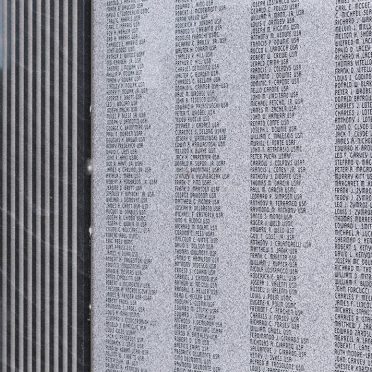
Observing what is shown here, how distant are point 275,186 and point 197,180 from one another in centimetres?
45

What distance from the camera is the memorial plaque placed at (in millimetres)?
3111

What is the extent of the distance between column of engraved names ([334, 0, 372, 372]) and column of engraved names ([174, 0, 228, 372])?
0.61 m

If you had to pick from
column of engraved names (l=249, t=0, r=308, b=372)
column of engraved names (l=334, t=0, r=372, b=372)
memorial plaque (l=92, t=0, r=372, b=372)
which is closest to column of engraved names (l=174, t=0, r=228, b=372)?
memorial plaque (l=92, t=0, r=372, b=372)

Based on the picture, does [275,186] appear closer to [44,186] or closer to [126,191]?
[126,191]

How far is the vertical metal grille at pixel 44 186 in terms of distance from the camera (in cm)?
400

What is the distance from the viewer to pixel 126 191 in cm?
382

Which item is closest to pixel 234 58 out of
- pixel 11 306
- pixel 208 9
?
pixel 208 9

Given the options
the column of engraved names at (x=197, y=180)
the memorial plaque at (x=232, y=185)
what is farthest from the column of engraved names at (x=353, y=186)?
the column of engraved names at (x=197, y=180)

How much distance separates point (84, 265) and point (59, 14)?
149 cm

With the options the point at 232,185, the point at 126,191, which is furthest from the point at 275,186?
the point at 126,191

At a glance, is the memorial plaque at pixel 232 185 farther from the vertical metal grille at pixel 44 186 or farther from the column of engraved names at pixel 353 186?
the vertical metal grille at pixel 44 186

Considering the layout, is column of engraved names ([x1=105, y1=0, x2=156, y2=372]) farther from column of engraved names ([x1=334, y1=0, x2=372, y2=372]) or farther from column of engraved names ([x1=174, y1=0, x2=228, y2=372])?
column of engraved names ([x1=334, y1=0, x2=372, y2=372])

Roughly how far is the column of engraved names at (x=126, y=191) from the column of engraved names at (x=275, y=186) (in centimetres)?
65

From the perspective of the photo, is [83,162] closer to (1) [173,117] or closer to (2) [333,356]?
(1) [173,117]
